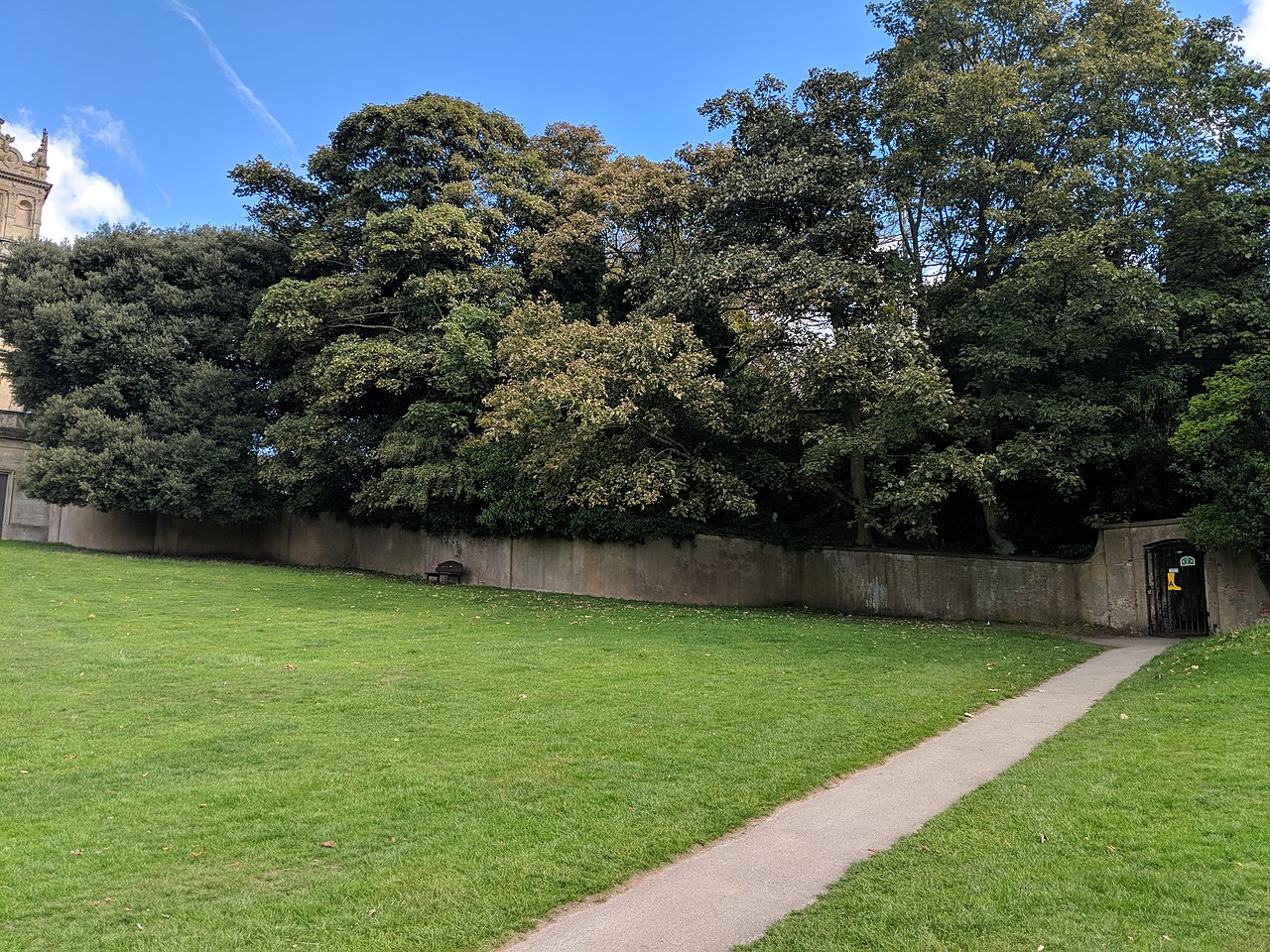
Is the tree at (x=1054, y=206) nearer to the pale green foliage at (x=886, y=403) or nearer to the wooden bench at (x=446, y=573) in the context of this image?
the pale green foliage at (x=886, y=403)

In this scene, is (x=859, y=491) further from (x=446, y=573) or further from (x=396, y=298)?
(x=396, y=298)

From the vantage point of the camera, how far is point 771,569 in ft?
81.1

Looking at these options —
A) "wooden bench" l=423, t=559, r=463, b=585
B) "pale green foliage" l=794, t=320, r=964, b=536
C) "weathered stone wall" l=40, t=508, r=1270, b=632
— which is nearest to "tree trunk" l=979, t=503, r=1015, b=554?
"weathered stone wall" l=40, t=508, r=1270, b=632

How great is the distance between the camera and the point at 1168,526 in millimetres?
18875

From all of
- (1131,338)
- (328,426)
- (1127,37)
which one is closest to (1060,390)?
(1131,338)

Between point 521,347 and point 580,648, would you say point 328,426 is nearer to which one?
point 521,347

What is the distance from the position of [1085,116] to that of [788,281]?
8945mm

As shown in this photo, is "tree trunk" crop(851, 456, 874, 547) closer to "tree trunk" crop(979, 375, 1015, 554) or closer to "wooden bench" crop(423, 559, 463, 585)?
"tree trunk" crop(979, 375, 1015, 554)

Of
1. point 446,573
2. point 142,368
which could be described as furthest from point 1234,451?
point 142,368

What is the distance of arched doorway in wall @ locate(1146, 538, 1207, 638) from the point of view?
1916 cm

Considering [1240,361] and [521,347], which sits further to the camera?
[521,347]

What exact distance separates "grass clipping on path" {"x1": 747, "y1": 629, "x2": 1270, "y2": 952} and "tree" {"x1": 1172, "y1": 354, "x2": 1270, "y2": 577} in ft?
33.3

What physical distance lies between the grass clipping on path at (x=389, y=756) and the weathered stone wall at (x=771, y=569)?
544cm

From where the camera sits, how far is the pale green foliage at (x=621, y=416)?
19.0 metres
